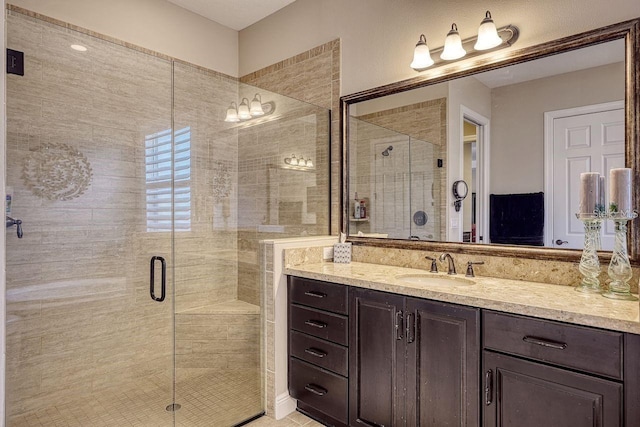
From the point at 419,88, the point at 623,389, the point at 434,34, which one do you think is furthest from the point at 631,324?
the point at 434,34

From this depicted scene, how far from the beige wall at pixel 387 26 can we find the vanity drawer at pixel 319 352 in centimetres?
170

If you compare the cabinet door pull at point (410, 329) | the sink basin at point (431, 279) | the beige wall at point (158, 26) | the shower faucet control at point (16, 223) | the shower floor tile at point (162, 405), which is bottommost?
the shower floor tile at point (162, 405)

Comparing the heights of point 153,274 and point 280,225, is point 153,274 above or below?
below

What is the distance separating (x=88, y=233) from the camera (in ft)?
7.61

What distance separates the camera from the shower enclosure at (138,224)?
2.08 metres

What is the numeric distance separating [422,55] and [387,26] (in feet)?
1.40

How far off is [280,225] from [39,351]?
1.60 m

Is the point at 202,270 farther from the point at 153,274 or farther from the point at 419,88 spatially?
the point at 419,88

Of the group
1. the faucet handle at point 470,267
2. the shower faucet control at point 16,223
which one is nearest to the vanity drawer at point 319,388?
the faucet handle at point 470,267

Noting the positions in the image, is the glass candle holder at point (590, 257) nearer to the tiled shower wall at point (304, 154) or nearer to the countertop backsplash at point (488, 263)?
the countertop backsplash at point (488, 263)

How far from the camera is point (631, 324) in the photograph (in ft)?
3.95

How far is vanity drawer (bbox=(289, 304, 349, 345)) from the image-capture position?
202 centimetres

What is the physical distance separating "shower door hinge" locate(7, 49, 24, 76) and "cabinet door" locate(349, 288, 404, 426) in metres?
1.92

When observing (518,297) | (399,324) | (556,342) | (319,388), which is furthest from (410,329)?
(319,388)
